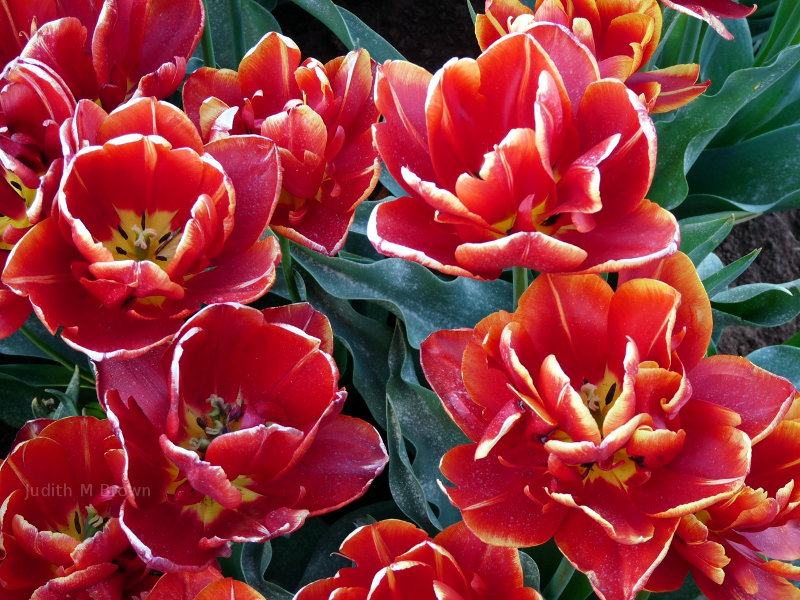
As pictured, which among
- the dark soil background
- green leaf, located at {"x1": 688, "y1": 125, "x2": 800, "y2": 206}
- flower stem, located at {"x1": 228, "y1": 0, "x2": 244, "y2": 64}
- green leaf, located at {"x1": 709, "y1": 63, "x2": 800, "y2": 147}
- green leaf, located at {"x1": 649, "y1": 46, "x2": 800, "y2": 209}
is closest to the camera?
green leaf, located at {"x1": 649, "y1": 46, "x2": 800, "y2": 209}

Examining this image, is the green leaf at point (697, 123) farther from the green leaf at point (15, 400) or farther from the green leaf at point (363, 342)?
the green leaf at point (15, 400)

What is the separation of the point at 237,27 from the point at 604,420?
2.89 ft

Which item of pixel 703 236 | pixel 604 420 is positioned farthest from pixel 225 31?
pixel 604 420

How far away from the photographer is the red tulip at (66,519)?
0.66 m

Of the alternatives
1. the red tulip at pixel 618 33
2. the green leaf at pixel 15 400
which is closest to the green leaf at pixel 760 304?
the red tulip at pixel 618 33

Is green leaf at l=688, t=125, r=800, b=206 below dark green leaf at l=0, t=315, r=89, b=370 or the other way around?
the other way around

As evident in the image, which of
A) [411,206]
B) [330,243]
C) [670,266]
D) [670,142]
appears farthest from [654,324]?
[670,142]

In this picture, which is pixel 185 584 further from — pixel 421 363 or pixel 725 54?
pixel 725 54

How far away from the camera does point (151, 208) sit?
0.77 m

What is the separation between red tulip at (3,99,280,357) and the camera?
657mm

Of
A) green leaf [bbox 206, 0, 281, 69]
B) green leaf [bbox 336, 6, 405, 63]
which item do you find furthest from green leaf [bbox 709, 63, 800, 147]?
green leaf [bbox 206, 0, 281, 69]

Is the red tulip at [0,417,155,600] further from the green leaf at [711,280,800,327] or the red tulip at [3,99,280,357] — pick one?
the green leaf at [711,280,800,327]

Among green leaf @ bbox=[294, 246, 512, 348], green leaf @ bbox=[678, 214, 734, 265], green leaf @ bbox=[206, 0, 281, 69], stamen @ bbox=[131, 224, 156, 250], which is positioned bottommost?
green leaf @ bbox=[294, 246, 512, 348]

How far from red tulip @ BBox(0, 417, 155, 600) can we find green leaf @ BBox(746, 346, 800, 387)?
0.74 metres
